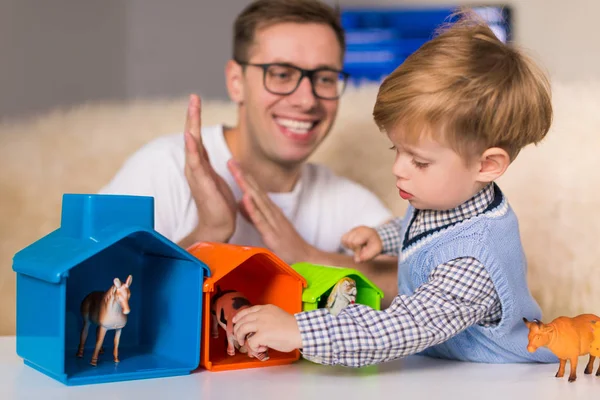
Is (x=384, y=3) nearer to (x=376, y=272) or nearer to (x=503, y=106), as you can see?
(x=376, y=272)

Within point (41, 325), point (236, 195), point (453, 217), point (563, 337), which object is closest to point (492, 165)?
point (453, 217)

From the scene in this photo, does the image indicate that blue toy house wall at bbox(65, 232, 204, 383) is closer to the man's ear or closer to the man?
the man

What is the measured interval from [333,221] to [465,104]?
81 cm

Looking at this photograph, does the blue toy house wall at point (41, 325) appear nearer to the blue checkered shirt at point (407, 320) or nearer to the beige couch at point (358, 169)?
the blue checkered shirt at point (407, 320)

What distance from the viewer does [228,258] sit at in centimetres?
99

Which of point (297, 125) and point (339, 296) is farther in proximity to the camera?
point (297, 125)

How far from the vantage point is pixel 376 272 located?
1.48m

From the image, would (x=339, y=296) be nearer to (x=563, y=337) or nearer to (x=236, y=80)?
(x=563, y=337)

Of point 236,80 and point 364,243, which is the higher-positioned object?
point 236,80

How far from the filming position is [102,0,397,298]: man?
153 centimetres

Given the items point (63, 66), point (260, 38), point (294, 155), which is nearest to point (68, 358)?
point (294, 155)

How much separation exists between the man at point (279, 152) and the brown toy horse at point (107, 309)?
1.64 ft

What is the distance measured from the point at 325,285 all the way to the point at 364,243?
27cm

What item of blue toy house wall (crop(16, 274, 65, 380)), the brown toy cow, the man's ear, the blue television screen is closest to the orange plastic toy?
the brown toy cow
